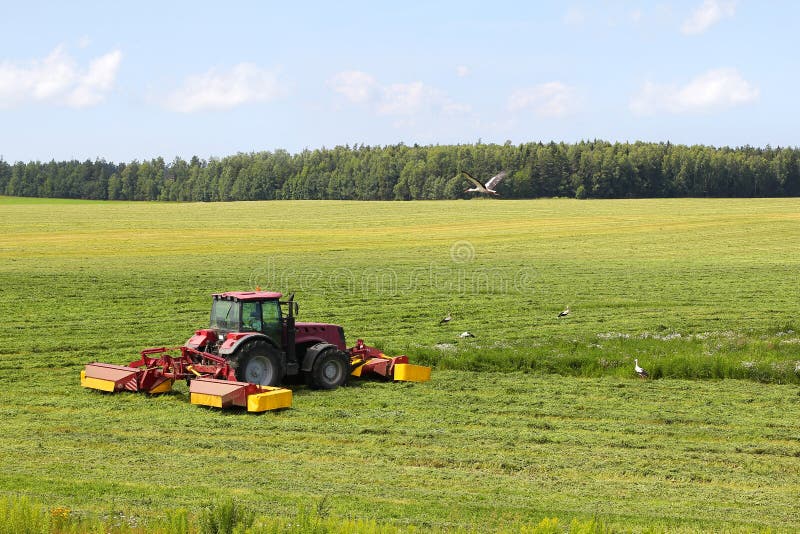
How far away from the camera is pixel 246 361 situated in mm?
16297

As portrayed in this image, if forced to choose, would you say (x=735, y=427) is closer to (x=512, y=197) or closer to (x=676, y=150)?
(x=512, y=197)

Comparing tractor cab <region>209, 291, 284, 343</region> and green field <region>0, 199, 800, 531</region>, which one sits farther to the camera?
tractor cab <region>209, 291, 284, 343</region>

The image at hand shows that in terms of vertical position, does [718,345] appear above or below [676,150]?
below

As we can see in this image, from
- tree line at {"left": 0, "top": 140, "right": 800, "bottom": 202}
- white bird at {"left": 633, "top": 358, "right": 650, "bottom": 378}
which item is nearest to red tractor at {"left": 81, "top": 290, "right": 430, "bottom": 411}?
white bird at {"left": 633, "top": 358, "right": 650, "bottom": 378}

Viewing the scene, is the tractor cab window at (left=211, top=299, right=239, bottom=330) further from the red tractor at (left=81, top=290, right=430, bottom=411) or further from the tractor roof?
the tractor roof

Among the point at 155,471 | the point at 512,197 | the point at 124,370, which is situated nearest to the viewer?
the point at 155,471

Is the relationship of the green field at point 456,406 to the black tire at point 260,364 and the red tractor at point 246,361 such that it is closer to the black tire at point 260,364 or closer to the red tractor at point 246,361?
the red tractor at point 246,361

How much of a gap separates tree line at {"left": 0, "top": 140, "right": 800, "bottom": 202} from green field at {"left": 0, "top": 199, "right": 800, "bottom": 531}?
71.0 metres

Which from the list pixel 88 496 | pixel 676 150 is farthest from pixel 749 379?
pixel 676 150

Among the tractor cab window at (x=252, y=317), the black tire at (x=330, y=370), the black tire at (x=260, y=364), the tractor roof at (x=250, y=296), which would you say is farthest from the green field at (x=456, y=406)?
the tractor roof at (x=250, y=296)

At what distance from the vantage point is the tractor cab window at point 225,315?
16953mm

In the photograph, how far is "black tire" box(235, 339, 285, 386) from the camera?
16234mm

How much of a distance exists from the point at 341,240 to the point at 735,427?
48.2 m

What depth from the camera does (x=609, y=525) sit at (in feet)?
30.0
